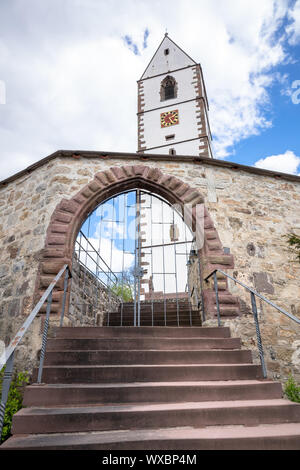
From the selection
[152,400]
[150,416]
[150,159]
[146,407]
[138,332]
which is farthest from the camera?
[150,159]

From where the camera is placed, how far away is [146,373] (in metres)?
2.97

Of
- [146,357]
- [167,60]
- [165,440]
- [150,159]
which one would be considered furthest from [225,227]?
[167,60]

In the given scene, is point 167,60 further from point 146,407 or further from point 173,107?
point 146,407

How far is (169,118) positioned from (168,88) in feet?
11.0

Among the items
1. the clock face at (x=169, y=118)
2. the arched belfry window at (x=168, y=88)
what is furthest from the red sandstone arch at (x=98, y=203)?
the arched belfry window at (x=168, y=88)

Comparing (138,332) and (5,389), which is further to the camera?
(138,332)

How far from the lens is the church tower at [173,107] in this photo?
1867 centimetres

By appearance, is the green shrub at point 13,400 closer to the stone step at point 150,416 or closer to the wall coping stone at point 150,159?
the stone step at point 150,416

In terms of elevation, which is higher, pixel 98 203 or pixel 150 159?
pixel 150 159

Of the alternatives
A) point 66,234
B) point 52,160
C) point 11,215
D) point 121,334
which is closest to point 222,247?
point 121,334

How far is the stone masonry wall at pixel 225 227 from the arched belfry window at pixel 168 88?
17.5 m

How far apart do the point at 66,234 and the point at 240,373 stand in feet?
10.9

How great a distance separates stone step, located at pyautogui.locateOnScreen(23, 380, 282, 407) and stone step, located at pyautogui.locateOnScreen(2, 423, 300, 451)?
0.39 m
